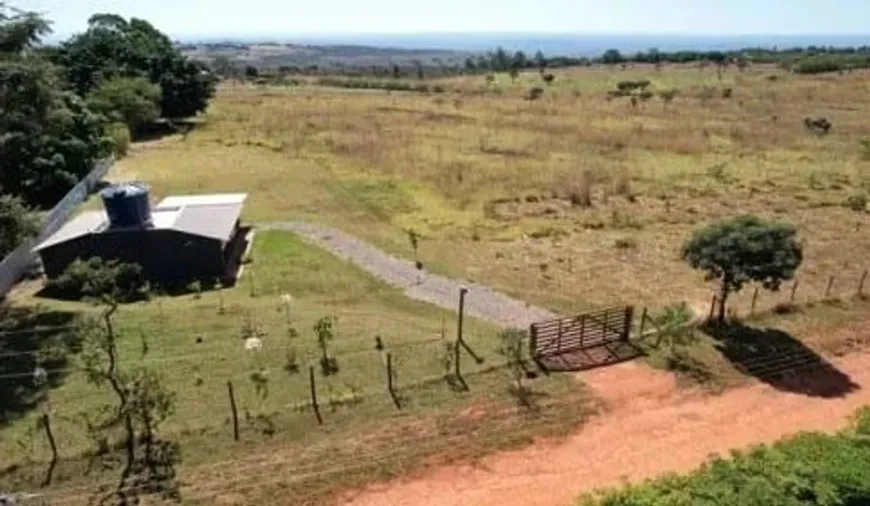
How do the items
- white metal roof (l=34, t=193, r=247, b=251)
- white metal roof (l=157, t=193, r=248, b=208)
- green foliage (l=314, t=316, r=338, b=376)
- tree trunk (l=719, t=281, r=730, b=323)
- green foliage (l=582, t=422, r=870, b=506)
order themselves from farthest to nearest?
white metal roof (l=157, t=193, r=248, b=208)
white metal roof (l=34, t=193, r=247, b=251)
tree trunk (l=719, t=281, r=730, b=323)
green foliage (l=314, t=316, r=338, b=376)
green foliage (l=582, t=422, r=870, b=506)

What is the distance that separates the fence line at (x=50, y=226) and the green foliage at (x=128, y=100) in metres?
7.17

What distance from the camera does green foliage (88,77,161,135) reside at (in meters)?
52.1

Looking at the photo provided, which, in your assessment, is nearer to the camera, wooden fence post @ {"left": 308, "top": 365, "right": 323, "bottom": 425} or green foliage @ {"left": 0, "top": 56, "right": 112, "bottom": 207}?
wooden fence post @ {"left": 308, "top": 365, "right": 323, "bottom": 425}

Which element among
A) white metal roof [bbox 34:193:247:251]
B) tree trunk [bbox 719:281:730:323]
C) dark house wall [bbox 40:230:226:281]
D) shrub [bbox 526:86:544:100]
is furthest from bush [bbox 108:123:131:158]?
shrub [bbox 526:86:544:100]

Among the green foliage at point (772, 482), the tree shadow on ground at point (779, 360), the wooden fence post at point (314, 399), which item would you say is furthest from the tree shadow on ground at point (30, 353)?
the tree shadow on ground at point (779, 360)

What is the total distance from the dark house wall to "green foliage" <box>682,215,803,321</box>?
15865mm

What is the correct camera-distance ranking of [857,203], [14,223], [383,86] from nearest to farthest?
1. [14,223]
2. [857,203]
3. [383,86]

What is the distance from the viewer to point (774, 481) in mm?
15742

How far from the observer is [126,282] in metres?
26.2

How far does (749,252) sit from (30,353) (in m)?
20.2

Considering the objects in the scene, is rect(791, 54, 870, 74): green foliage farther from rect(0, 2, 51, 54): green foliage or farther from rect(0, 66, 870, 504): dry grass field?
rect(0, 2, 51, 54): green foliage

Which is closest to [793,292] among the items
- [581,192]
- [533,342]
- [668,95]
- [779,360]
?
[779,360]

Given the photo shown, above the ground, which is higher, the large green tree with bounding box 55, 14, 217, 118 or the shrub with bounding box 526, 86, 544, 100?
the large green tree with bounding box 55, 14, 217, 118

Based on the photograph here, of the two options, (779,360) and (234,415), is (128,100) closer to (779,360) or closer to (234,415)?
(234,415)
